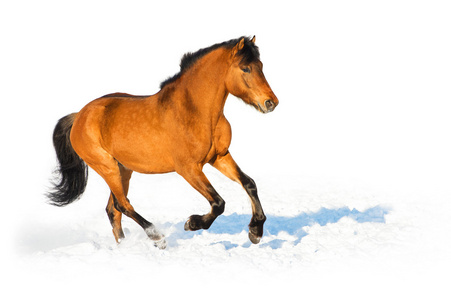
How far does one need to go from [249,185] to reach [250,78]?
1321mm

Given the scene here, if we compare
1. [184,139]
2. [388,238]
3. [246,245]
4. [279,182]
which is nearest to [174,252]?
[246,245]

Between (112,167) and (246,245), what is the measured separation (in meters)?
1.96

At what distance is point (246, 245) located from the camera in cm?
723

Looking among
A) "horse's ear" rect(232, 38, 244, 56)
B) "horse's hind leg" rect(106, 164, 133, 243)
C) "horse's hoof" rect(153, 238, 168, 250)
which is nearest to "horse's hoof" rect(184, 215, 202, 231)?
"horse's hoof" rect(153, 238, 168, 250)

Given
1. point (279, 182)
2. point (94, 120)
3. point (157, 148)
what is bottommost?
point (279, 182)

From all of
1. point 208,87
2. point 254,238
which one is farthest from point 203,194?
point 208,87

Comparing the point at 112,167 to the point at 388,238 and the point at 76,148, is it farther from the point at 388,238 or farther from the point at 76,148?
the point at 388,238

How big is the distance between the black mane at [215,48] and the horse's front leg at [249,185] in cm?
112

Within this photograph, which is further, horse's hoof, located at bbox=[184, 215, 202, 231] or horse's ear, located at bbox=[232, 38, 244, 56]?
horse's hoof, located at bbox=[184, 215, 202, 231]

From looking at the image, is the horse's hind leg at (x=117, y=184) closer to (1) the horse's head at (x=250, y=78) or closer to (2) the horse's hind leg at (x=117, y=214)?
(2) the horse's hind leg at (x=117, y=214)

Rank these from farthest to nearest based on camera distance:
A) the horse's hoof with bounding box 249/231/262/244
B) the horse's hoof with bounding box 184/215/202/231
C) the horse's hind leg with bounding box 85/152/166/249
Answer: the horse's hind leg with bounding box 85/152/166/249, the horse's hoof with bounding box 249/231/262/244, the horse's hoof with bounding box 184/215/202/231

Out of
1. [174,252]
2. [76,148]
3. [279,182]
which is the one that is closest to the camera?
[174,252]

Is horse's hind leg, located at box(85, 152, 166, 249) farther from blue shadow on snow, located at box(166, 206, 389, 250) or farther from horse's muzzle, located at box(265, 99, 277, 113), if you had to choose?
horse's muzzle, located at box(265, 99, 277, 113)

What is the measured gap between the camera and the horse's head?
20.4 feet
